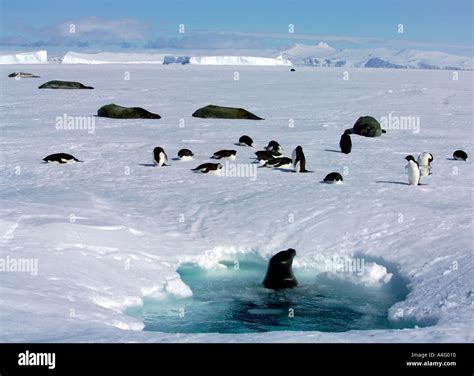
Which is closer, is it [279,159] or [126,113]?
[279,159]

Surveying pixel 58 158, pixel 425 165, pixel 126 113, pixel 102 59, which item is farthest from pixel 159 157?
pixel 102 59

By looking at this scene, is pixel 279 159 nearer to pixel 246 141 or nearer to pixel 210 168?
pixel 210 168

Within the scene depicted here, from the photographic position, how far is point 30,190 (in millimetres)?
9453

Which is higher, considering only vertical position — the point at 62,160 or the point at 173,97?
the point at 173,97

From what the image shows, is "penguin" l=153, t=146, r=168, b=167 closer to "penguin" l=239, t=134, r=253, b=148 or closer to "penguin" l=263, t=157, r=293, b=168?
"penguin" l=263, t=157, r=293, b=168

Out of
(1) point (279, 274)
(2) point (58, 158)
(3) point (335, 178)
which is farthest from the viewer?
(2) point (58, 158)

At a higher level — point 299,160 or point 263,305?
point 299,160

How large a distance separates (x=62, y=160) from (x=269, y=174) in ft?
11.7

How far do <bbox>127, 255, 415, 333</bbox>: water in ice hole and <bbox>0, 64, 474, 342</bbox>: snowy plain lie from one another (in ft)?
0.54

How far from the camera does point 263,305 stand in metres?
6.13

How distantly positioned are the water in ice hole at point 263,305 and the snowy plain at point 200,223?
0.54 feet

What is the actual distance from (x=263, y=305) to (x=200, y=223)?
2194mm
